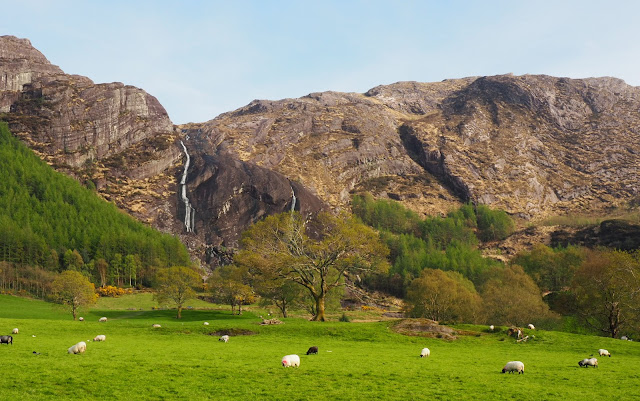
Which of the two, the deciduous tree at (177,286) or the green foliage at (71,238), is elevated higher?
the green foliage at (71,238)

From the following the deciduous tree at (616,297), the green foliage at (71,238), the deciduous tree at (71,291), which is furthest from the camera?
the green foliage at (71,238)

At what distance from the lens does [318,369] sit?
88.2 ft

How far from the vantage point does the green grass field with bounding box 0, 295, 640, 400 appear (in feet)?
68.2

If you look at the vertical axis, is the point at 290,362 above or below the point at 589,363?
above

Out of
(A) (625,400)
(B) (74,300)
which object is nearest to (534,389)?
(A) (625,400)

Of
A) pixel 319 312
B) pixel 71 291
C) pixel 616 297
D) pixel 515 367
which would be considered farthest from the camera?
pixel 71 291

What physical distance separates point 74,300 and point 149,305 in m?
42.5

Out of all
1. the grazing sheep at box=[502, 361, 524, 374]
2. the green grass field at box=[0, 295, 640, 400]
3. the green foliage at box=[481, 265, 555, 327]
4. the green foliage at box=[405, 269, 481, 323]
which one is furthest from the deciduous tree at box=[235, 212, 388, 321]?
the grazing sheep at box=[502, 361, 524, 374]

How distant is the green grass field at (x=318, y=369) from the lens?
20.8 metres

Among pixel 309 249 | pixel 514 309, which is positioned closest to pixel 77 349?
pixel 309 249

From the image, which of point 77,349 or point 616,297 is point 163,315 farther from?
point 616,297

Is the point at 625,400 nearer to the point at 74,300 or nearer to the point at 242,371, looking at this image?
the point at 242,371

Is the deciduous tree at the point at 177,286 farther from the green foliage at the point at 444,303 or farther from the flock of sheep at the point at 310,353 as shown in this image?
the flock of sheep at the point at 310,353

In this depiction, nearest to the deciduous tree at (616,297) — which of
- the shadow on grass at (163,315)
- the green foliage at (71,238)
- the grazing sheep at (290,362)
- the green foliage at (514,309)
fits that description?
the green foliage at (514,309)
